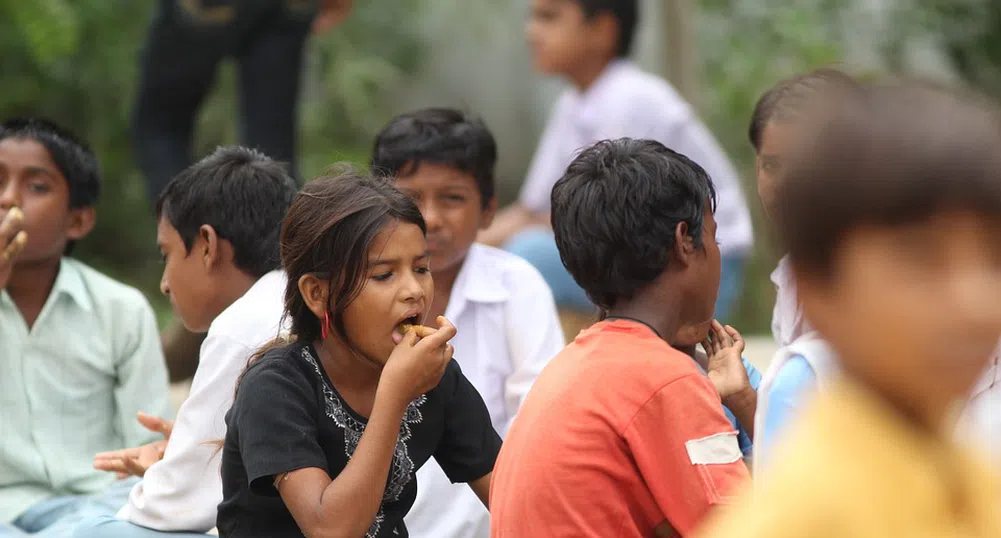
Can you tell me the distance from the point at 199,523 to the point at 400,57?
4.87m

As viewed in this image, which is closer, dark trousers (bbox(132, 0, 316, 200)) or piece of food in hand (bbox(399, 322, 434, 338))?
piece of food in hand (bbox(399, 322, 434, 338))

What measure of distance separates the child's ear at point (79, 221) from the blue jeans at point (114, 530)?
0.99 metres

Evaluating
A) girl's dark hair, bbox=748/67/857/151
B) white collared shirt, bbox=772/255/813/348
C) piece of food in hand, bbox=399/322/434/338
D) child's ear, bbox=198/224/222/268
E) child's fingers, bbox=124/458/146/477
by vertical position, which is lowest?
child's fingers, bbox=124/458/146/477

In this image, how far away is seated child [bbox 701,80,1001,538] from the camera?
92 cm

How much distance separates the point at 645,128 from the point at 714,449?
2.75 meters

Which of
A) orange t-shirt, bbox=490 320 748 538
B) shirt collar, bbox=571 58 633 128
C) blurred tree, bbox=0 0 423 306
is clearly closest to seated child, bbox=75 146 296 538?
orange t-shirt, bbox=490 320 748 538

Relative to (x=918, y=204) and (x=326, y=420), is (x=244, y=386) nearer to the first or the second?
(x=326, y=420)

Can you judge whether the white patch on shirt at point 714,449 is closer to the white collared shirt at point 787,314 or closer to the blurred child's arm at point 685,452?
the blurred child's arm at point 685,452

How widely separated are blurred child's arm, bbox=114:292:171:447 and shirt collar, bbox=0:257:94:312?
0.34 ft

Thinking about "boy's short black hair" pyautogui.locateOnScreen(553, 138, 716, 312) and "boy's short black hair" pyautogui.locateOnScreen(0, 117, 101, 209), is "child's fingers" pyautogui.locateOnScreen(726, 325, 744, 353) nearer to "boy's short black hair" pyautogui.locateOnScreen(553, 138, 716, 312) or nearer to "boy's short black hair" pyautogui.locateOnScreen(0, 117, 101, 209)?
"boy's short black hair" pyautogui.locateOnScreen(553, 138, 716, 312)

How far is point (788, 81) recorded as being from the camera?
2.75 meters

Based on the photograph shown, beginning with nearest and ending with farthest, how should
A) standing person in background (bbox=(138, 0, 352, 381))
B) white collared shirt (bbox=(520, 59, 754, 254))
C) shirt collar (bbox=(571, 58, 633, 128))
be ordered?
standing person in background (bbox=(138, 0, 352, 381))
white collared shirt (bbox=(520, 59, 754, 254))
shirt collar (bbox=(571, 58, 633, 128))

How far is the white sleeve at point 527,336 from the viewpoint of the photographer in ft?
9.19

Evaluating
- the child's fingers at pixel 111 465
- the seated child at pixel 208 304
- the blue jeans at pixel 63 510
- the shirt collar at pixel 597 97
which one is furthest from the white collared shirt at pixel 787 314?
the shirt collar at pixel 597 97
